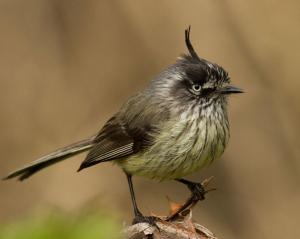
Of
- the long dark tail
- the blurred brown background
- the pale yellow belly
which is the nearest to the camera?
the pale yellow belly

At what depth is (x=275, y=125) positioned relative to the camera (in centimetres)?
641

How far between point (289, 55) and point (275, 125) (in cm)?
71

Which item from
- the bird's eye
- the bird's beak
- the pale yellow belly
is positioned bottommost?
the pale yellow belly

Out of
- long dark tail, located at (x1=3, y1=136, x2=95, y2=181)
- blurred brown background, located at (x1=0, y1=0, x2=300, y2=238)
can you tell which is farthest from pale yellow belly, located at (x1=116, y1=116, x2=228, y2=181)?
blurred brown background, located at (x1=0, y1=0, x2=300, y2=238)

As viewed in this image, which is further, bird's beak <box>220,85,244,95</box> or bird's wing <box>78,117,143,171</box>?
bird's wing <box>78,117,143,171</box>

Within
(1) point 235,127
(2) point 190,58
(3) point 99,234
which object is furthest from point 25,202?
(3) point 99,234

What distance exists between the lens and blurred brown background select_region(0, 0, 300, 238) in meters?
6.27

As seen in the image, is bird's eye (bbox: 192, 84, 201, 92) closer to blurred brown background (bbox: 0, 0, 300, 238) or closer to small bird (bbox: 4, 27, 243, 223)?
small bird (bbox: 4, 27, 243, 223)

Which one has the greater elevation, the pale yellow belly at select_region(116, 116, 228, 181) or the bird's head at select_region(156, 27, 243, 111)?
the bird's head at select_region(156, 27, 243, 111)

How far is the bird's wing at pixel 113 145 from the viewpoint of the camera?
166 inches

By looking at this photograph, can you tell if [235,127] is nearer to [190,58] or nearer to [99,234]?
[190,58]

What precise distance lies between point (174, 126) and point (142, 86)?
280 centimetres

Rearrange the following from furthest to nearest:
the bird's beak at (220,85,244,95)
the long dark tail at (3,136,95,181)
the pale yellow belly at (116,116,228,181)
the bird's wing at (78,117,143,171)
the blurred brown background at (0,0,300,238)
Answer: the blurred brown background at (0,0,300,238) → the long dark tail at (3,136,95,181) → the bird's wing at (78,117,143,171) → the bird's beak at (220,85,244,95) → the pale yellow belly at (116,116,228,181)

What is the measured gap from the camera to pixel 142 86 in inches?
265
